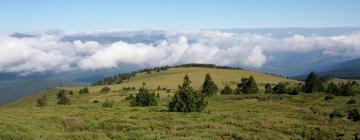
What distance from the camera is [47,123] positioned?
37.8 meters

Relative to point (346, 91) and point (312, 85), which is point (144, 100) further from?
point (312, 85)

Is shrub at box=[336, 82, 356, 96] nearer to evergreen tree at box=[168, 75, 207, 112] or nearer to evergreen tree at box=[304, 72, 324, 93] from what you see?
evergreen tree at box=[304, 72, 324, 93]

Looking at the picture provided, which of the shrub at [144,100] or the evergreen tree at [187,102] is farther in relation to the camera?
the shrub at [144,100]

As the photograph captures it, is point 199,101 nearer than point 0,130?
No

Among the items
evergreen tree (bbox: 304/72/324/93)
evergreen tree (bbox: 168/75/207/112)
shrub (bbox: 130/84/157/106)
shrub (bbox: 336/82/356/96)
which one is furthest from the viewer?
evergreen tree (bbox: 304/72/324/93)

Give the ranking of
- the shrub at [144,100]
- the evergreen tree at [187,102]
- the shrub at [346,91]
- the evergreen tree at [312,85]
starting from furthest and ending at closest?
1. the evergreen tree at [312,85]
2. the shrub at [346,91]
3. the shrub at [144,100]
4. the evergreen tree at [187,102]

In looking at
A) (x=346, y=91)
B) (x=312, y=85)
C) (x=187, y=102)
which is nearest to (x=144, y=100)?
(x=187, y=102)

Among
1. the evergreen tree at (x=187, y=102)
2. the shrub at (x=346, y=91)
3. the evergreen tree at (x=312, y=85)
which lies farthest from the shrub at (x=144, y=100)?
the evergreen tree at (x=312, y=85)

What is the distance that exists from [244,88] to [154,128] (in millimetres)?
83475

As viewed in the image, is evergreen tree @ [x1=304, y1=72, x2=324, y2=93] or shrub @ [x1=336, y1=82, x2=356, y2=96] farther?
evergreen tree @ [x1=304, y1=72, x2=324, y2=93]

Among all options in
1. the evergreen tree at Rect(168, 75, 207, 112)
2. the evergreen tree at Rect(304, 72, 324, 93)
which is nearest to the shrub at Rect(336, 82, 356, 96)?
the evergreen tree at Rect(304, 72, 324, 93)

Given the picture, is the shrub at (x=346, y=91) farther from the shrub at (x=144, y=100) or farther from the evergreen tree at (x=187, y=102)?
the evergreen tree at (x=187, y=102)

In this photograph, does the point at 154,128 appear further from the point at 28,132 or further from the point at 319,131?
the point at 319,131

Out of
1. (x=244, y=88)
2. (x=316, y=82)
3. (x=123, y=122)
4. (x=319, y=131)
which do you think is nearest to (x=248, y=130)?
(x=319, y=131)
